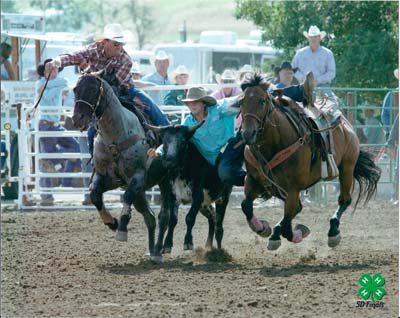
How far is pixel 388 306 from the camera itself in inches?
258

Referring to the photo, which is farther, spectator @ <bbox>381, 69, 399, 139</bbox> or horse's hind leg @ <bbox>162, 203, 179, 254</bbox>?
spectator @ <bbox>381, 69, 399, 139</bbox>

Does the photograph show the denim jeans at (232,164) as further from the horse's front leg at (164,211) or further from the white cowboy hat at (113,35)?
the white cowboy hat at (113,35)

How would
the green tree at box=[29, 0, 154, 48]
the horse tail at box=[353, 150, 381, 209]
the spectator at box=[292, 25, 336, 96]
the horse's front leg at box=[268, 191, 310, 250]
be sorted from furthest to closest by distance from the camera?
the green tree at box=[29, 0, 154, 48]
the spectator at box=[292, 25, 336, 96]
the horse tail at box=[353, 150, 381, 209]
the horse's front leg at box=[268, 191, 310, 250]

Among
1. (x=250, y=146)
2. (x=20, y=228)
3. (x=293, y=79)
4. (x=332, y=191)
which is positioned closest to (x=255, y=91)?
(x=250, y=146)

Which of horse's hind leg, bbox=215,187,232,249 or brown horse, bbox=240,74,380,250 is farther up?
brown horse, bbox=240,74,380,250

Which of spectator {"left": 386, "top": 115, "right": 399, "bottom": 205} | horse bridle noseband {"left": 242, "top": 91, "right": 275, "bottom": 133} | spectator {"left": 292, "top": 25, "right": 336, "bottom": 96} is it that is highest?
horse bridle noseband {"left": 242, "top": 91, "right": 275, "bottom": 133}

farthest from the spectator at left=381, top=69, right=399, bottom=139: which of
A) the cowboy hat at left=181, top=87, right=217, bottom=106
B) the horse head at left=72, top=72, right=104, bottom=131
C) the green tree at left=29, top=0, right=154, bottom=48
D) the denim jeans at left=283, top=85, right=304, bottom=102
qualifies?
the green tree at left=29, top=0, right=154, bottom=48

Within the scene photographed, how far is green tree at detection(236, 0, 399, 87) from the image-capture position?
17.0m

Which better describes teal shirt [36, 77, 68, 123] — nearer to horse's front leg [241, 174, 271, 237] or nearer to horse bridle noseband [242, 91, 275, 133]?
horse's front leg [241, 174, 271, 237]

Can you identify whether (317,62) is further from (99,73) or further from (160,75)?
(99,73)

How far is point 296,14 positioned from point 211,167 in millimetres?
8817

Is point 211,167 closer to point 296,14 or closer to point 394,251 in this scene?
point 394,251

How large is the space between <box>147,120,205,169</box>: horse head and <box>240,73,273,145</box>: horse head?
702 mm

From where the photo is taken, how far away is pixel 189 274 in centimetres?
799
